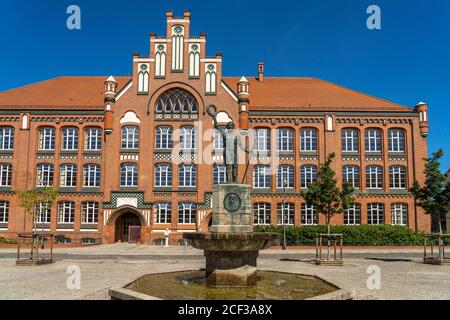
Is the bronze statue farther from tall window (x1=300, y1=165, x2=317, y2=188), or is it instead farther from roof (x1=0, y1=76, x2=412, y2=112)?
tall window (x1=300, y1=165, x2=317, y2=188)

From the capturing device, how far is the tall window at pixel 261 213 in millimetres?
38250

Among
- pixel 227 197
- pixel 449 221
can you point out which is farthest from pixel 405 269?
pixel 449 221

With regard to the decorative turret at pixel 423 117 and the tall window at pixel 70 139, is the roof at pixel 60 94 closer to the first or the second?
the tall window at pixel 70 139

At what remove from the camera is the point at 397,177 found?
39000 mm

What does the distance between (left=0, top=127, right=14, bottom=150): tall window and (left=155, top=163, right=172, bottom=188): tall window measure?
1376 cm

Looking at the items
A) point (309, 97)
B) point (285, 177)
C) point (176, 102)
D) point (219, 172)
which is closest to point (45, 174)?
point (176, 102)

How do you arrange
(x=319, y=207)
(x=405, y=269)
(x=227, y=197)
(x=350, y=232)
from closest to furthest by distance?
(x=227, y=197) < (x=405, y=269) < (x=319, y=207) < (x=350, y=232)

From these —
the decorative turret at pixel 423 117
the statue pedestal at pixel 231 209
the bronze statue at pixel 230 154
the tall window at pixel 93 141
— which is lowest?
the statue pedestal at pixel 231 209

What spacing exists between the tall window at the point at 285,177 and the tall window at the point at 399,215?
9352mm

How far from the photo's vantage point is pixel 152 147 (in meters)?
38.5

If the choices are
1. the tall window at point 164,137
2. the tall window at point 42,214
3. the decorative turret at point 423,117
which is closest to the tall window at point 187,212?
the tall window at point 164,137
